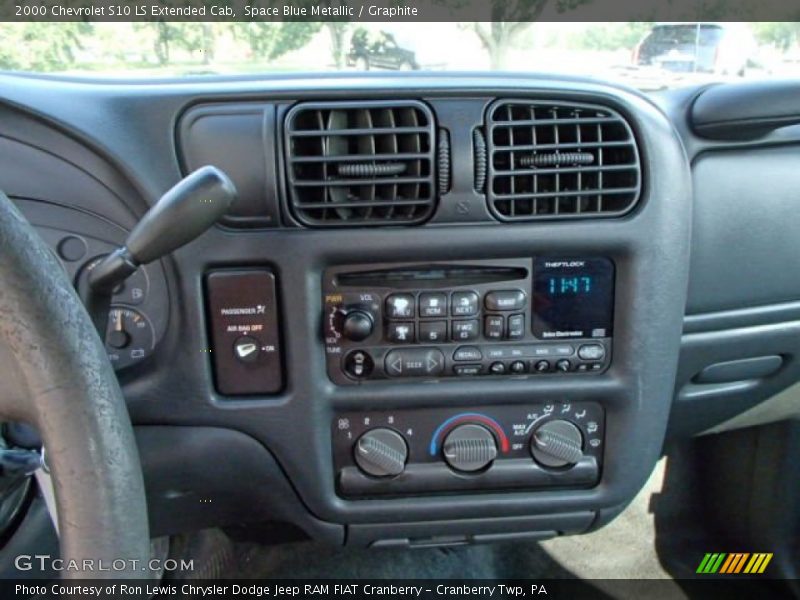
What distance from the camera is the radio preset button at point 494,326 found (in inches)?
51.5

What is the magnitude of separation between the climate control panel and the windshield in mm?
604

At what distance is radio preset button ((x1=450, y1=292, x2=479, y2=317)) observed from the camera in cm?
130

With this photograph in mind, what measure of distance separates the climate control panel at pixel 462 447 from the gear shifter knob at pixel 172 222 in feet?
1.68

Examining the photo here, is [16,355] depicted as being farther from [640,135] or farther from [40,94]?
[640,135]

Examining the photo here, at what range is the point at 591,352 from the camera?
4.48 ft

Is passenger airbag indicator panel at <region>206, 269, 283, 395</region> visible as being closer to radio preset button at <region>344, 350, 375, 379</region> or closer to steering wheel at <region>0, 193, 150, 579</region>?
radio preset button at <region>344, 350, 375, 379</region>

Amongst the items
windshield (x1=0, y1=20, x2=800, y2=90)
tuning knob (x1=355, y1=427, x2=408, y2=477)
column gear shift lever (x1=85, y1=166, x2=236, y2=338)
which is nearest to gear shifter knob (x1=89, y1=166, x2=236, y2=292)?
column gear shift lever (x1=85, y1=166, x2=236, y2=338)

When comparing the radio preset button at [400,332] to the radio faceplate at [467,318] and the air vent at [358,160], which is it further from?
the air vent at [358,160]

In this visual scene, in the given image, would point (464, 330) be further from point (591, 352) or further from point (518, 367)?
point (591, 352)

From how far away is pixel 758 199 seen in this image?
1478mm

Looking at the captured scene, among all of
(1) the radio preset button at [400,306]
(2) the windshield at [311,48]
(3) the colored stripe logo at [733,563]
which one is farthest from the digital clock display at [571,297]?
(3) the colored stripe logo at [733,563]

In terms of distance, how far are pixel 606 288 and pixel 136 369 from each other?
81 cm

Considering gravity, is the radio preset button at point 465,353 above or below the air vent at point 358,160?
below

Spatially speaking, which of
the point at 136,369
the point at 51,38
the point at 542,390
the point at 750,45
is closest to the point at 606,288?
the point at 542,390
